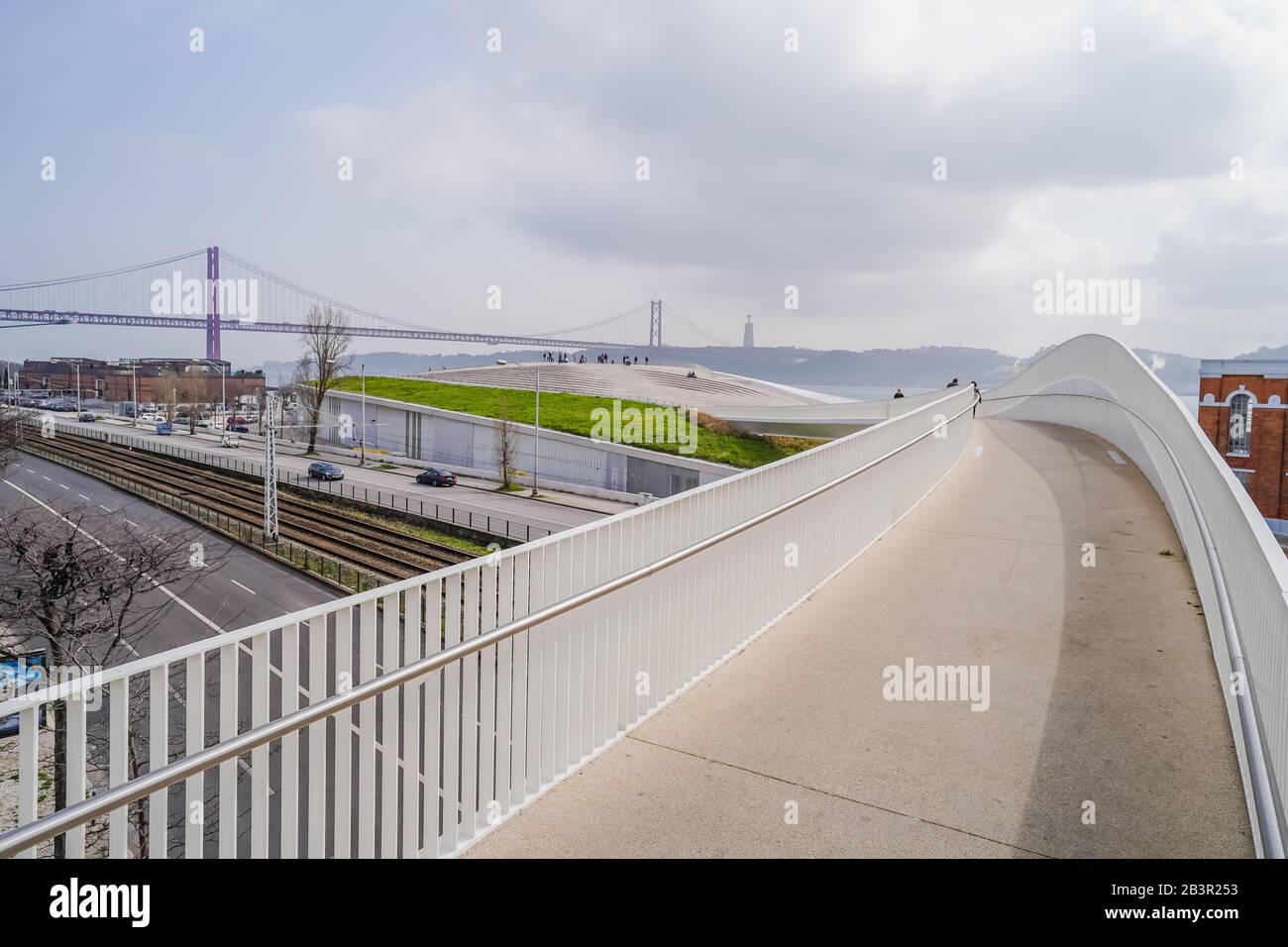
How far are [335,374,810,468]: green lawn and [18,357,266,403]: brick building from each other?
25.3 m

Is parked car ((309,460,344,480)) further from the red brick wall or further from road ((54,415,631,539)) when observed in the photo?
the red brick wall

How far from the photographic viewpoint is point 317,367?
6316 cm

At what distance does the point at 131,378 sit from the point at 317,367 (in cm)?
4723

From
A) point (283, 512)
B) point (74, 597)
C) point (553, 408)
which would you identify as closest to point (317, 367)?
point (553, 408)

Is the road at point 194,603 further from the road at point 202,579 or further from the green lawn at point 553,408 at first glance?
the green lawn at point 553,408

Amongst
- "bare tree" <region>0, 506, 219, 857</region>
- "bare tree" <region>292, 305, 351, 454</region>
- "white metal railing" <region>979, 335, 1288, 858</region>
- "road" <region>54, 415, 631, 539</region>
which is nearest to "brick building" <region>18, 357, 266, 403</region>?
"bare tree" <region>292, 305, 351, 454</region>

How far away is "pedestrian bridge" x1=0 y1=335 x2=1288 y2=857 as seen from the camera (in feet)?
8.48

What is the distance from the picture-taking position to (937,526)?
925 cm

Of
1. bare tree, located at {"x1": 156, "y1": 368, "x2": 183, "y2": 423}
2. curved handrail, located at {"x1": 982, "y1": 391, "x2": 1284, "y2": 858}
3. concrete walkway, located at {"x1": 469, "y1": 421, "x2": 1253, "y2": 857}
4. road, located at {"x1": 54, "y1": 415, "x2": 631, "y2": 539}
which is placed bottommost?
road, located at {"x1": 54, "y1": 415, "x2": 631, "y2": 539}

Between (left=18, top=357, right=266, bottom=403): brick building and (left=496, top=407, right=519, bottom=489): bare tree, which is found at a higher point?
(left=18, top=357, right=266, bottom=403): brick building

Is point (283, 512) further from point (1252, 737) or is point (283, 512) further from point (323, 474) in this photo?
point (1252, 737)

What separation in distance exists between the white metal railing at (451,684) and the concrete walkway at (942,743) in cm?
24
